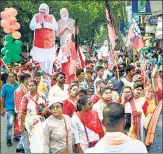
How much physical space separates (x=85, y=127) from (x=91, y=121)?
12 cm

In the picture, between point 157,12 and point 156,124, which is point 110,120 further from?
point 157,12

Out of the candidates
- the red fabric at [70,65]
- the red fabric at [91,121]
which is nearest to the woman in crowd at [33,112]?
the red fabric at [91,121]

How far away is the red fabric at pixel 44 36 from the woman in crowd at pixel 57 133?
4.75 meters

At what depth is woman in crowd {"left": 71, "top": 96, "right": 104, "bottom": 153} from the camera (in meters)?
5.45

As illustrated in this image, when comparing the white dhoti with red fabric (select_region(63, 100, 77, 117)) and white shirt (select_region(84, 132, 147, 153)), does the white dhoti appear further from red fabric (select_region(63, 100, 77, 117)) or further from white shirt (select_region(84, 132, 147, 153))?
white shirt (select_region(84, 132, 147, 153))

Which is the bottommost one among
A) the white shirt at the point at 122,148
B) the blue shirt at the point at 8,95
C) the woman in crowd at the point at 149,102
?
the blue shirt at the point at 8,95

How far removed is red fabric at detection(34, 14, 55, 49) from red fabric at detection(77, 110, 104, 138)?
458cm

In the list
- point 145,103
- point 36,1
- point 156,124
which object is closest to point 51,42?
point 145,103

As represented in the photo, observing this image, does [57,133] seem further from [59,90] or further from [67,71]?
[67,71]

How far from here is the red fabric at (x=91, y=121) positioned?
550 centimetres

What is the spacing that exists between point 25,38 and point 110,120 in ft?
88.8

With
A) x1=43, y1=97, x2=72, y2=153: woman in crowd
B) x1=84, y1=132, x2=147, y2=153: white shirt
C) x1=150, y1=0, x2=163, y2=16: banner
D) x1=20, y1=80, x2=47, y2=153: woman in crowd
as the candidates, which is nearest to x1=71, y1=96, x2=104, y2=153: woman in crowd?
x1=43, y1=97, x2=72, y2=153: woman in crowd

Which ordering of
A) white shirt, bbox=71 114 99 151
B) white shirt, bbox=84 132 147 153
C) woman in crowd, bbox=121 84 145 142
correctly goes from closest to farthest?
white shirt, bbox=84 132 147 153 < white shirt, bbox=71 114 99 151 < woman in crowd, bbox=121 84 145 142

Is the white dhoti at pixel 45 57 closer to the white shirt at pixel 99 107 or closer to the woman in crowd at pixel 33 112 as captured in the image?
the woman in crowd at pixel 33 112
